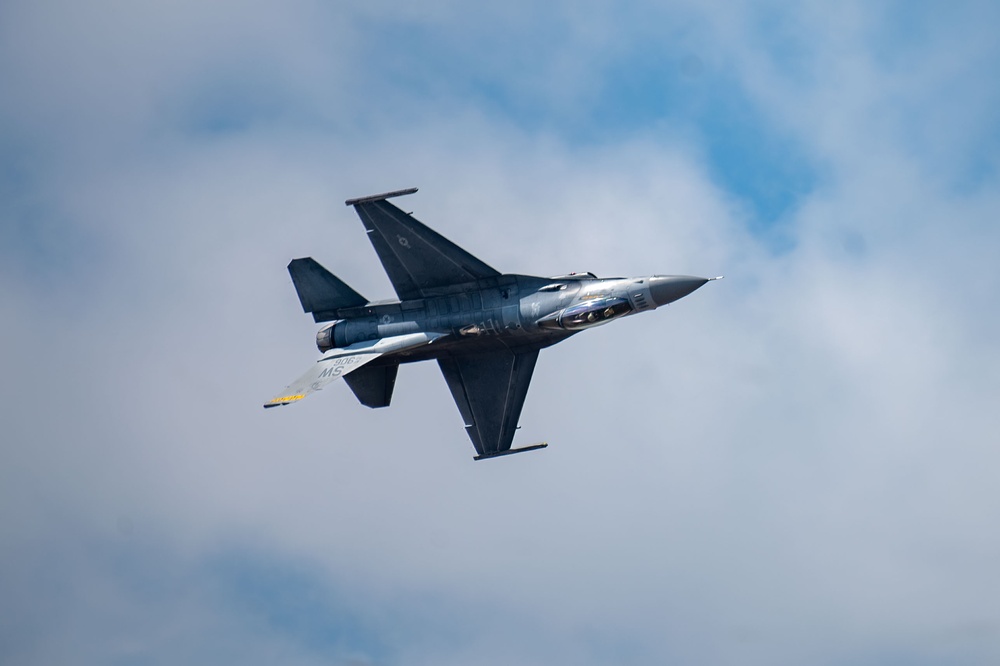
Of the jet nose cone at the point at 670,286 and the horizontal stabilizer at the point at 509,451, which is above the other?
the jet nose cone at the point at 670,286

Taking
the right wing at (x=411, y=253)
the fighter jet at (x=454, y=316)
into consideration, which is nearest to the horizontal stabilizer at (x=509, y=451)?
the fighter jet at (x=454, y=316)

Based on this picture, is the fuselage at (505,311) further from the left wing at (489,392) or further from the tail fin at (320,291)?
the left wing at (489,392)

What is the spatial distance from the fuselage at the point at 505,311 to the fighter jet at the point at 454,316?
0.03 m

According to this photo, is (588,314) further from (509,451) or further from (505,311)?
(509,451)

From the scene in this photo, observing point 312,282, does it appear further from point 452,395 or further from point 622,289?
point 622,289

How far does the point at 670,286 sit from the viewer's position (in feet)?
167

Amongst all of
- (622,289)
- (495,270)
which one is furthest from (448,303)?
(622,289)

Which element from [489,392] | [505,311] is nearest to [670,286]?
[505,311]

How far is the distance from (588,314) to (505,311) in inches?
102

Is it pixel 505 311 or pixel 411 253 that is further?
pixel 411 253

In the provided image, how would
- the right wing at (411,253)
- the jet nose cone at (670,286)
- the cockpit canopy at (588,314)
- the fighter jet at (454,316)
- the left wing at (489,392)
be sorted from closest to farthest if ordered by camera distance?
the jet nose cone at (670,286) < the cockpit canopy at (588,314) < the fighter jet at (454,316) < the right wing at (411,253) < the left wing at (489,392)

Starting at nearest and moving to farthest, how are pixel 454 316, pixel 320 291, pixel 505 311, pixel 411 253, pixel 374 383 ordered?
pixel 505 311 → pixel 454 316 → pixel 411 253 → pixel 320 291 → pixel 374 383

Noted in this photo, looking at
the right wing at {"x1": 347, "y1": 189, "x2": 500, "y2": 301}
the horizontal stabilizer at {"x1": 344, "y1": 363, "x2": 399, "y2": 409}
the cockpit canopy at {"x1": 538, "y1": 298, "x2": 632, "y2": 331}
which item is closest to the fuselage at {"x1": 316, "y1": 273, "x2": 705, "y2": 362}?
the cockpit canopy at {"x1": 538, "y1": 298, "x2": 632, "y2": 331}

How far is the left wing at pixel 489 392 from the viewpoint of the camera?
2188 inches
